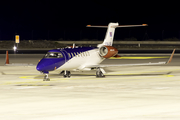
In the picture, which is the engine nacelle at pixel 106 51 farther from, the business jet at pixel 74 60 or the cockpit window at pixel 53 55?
the cockpit window at pixel 53 55

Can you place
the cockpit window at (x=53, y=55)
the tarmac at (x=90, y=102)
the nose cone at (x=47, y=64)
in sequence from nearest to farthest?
the tarmac at (x=90, y=102)
the nose cone at (x=47, y=64)
the cockpit window at (x=53, y=55)

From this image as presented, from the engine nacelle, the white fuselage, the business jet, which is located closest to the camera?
the business jet

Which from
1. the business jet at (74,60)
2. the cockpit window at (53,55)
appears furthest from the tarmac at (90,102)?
the cockpit window at (53,55)

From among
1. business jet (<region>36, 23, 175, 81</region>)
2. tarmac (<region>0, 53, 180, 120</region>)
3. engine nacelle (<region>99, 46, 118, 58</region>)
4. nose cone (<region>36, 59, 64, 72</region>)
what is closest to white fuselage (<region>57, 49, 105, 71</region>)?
business jet (<region>36, 23, 175, 81</region>)
